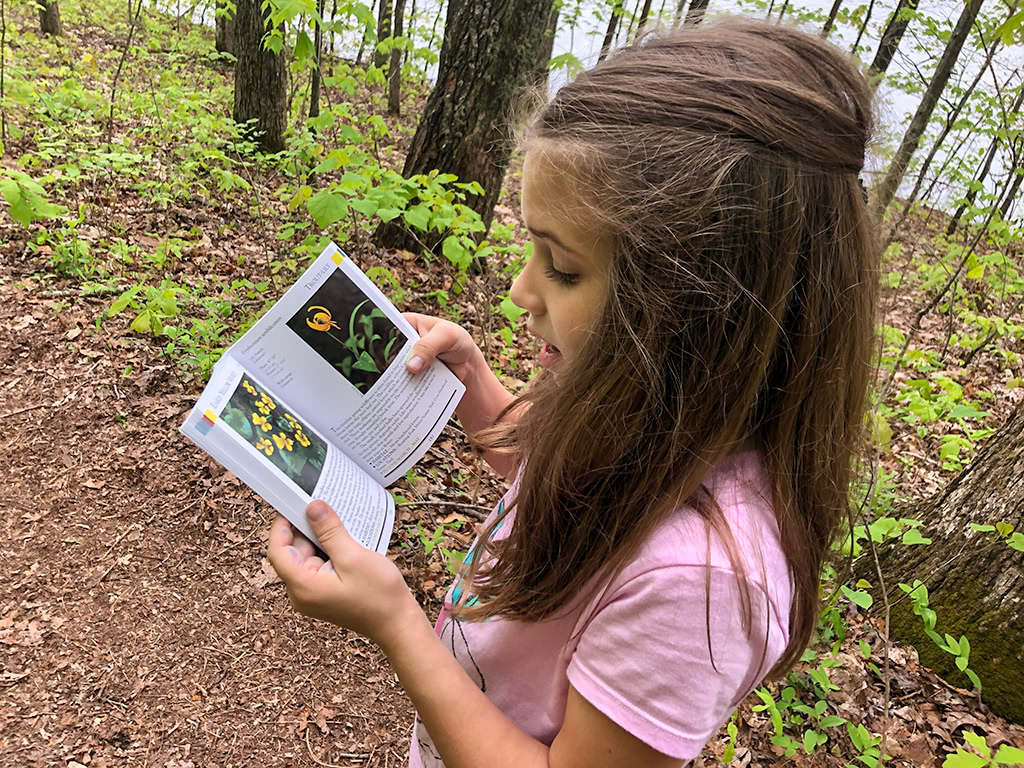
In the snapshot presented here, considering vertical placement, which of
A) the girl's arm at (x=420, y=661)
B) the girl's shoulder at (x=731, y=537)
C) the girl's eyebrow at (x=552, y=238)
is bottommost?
the girl's arm at (x=420, y=661)

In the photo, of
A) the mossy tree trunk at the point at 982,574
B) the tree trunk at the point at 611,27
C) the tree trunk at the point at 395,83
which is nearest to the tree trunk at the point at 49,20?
the tree trunk at the point at 395,83

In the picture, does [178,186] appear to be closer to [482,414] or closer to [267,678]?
[267,678]

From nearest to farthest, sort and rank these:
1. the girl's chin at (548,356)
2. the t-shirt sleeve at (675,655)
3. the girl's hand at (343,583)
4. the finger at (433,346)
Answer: the t-shirt sleeve at (675,655) < the girl's hand at (343,583) < the girl's chin at (548,356) < the finger at (433,346)

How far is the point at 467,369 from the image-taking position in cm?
160

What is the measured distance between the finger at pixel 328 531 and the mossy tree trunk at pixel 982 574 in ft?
7.37

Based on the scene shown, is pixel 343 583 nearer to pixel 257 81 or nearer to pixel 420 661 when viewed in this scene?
pixel 420 661

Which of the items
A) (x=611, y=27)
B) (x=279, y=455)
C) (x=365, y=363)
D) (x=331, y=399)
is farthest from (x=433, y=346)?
(x=611, y=27)

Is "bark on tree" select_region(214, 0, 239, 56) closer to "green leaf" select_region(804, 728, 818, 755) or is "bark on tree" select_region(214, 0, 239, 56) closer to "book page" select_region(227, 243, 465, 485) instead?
"book page" select_region(227, 243, 465, 485)

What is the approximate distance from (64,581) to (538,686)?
236 centimetres

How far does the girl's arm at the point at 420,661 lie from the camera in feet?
2.73

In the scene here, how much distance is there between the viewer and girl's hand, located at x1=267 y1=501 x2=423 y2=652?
3.42ft

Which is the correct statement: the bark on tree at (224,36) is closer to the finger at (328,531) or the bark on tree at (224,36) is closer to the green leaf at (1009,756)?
the finger at (328,531)

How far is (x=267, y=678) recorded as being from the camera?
2385 mm

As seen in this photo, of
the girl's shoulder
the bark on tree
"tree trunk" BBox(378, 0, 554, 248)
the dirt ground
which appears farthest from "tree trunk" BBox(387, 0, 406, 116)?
the girl's shoulder
